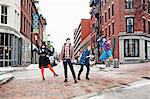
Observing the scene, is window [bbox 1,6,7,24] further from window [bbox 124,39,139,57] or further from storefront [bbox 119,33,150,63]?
window [bbox 124,39,139,57]

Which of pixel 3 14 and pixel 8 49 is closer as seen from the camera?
pixel 3 14

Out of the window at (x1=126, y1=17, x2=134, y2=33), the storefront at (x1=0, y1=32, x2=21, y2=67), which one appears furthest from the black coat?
the window at (x1=126, y1=17, x2=134, y2=33)

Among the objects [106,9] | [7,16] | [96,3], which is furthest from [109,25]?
[7,16]

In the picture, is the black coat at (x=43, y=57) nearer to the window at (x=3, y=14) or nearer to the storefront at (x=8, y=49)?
the storefront at (x=8, y=49)

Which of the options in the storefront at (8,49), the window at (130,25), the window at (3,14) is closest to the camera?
the storefront at (8,49)

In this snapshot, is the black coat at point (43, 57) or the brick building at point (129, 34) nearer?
the black coat at point (43, 57)

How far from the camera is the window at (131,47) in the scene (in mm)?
39469

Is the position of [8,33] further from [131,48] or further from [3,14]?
[131,48]

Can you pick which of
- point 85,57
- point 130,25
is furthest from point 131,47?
point 85,57

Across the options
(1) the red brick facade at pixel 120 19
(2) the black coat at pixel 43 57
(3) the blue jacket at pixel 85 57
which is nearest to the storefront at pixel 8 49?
(1) the red brick facade at pixel 120 19

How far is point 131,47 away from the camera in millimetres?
39562

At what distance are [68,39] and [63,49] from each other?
18.0 inches

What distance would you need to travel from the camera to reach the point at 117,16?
40.4 metres

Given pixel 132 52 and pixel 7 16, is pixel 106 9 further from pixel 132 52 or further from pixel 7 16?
pixel 7 16
